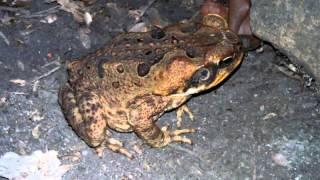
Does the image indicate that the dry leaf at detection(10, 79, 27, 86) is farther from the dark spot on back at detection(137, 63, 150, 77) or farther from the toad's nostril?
the toad's nostril

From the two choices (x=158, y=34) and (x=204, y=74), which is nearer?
(x=204, y=74)

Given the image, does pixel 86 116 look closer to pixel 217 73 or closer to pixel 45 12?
pixel 217 73

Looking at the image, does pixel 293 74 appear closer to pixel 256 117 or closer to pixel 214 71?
pixel 256 117

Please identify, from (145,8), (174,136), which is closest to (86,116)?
(174,136)

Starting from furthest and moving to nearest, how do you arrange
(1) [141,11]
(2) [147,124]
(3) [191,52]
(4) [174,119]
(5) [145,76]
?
(1) [141,11], (4) [174,119], (2) [147,124], (5) [145,76], (3) [191,52]

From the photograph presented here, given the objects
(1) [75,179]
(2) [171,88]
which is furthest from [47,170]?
(2) [171,88]
